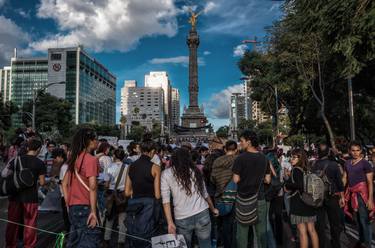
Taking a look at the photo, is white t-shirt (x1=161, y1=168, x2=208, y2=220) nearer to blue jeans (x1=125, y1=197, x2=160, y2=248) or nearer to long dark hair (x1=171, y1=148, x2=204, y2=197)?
long dark hair (x1=171, y1=148, x2=204, y2=197)

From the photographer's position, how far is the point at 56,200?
7.86m

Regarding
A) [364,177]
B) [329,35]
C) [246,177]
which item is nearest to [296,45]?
[329,35]

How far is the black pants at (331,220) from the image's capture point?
5379 millimetres

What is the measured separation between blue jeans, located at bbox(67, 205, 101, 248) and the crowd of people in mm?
11

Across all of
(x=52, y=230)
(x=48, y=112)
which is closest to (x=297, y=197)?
(x=52, y=230)

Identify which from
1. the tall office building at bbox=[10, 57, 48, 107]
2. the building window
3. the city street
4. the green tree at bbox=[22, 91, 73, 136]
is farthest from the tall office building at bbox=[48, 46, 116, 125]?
the city street

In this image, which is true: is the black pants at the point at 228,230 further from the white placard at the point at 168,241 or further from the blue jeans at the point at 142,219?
the white placard at the point at 168,241

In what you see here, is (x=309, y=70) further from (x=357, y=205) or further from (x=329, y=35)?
(x=357, y=205)

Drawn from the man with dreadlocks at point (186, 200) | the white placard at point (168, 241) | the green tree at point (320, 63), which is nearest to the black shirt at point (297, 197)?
the man with dreadlocks at point (186, 200)

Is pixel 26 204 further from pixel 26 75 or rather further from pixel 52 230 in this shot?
pixel 26 75

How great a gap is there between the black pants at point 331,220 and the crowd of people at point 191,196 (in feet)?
0.05

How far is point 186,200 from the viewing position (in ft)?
13.9

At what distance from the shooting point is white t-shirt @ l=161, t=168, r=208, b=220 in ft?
13.9

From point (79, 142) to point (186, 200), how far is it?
147 centimetres
